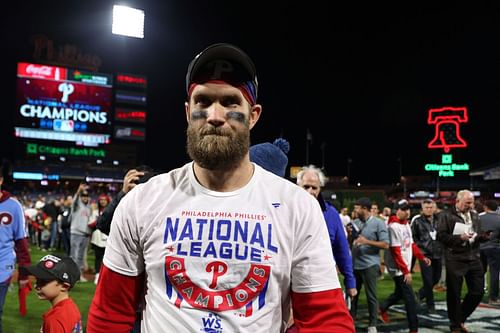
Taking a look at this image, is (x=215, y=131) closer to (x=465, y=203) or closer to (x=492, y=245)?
(x=465, y=203)

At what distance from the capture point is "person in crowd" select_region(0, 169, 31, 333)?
539 centimetres

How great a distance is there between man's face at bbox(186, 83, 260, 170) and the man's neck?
35mm

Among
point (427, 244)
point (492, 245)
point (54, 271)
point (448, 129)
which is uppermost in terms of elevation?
point (448, 129)

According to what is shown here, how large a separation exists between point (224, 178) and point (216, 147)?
15 centimetres

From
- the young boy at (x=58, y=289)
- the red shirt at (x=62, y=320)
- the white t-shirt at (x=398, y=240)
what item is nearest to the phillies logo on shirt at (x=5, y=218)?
the young boy at (x=58, y=289)

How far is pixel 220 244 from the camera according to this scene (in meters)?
1.80

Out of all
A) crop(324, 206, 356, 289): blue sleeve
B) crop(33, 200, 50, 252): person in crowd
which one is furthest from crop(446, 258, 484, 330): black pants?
crop(33, 200, 50, 252): person in crowd

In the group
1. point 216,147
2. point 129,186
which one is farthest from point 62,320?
point 216,147

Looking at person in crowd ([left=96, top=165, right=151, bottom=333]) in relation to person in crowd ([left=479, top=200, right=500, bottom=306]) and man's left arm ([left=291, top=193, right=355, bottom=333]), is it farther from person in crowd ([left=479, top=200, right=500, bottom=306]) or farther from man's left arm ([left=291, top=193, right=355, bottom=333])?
person in crowd ([left=479, top=200, right=500, bottom=306])

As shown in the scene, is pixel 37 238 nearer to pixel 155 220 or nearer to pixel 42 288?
pixel 42 288

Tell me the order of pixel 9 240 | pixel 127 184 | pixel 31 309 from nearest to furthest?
1. pixel 127 184
2. pixel 9 240
3. pixel 31 309

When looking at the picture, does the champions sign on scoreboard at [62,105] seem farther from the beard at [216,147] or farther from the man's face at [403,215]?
the beard at [216,147]

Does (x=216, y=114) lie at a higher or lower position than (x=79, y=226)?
higher

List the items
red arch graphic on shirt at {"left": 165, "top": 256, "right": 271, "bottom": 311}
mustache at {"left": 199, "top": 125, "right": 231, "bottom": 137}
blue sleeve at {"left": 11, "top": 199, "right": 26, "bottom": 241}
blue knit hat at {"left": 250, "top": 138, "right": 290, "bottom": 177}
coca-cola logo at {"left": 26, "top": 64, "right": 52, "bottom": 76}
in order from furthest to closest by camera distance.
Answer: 1. coca-cola logo at {"left": 26, "top": 64, "right": 52, "bottom": 76}
2. blue sleeve at {"left": 11, "top": 199, "right": 26, "bottom": 241}
3. blue knit hat at {"left": 250, "top": 138, "right": 290, "bottom": 177}
4. mustache at {"left": 199, "top": 125, "right": 231, "bottom": 137}
5. red arch graphic on shirt at {"left": 165, "top": 256, "right": 271, "bottom": 311}
